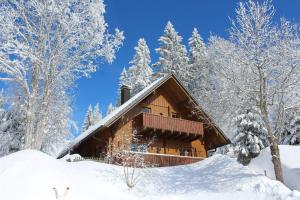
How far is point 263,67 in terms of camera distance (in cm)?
1897

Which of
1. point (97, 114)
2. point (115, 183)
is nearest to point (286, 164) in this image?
point (115, 183)

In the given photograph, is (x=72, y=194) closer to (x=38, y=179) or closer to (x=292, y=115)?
(x=38, y=179)

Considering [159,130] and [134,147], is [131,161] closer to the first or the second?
[134,147]

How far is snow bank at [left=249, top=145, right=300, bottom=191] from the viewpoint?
2464 cm

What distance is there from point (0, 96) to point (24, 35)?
4377mm

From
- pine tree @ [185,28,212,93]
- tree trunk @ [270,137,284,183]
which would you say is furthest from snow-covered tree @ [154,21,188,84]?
tree trunk @ [270,137,284,183]

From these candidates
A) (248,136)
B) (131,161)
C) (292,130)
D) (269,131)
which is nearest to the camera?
(269,131)

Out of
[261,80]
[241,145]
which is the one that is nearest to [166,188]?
[261,80]

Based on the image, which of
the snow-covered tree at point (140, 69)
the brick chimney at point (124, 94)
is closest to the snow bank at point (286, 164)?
the brick chimney at point (124, 94)

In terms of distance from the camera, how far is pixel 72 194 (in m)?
14.3

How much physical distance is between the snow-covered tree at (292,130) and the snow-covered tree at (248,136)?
108 inches

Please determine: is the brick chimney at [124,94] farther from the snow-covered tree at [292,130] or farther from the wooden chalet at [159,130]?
the snow-covered tree at [292,130]

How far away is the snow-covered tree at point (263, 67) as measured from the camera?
18.4 metres

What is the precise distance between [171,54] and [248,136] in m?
16.4
